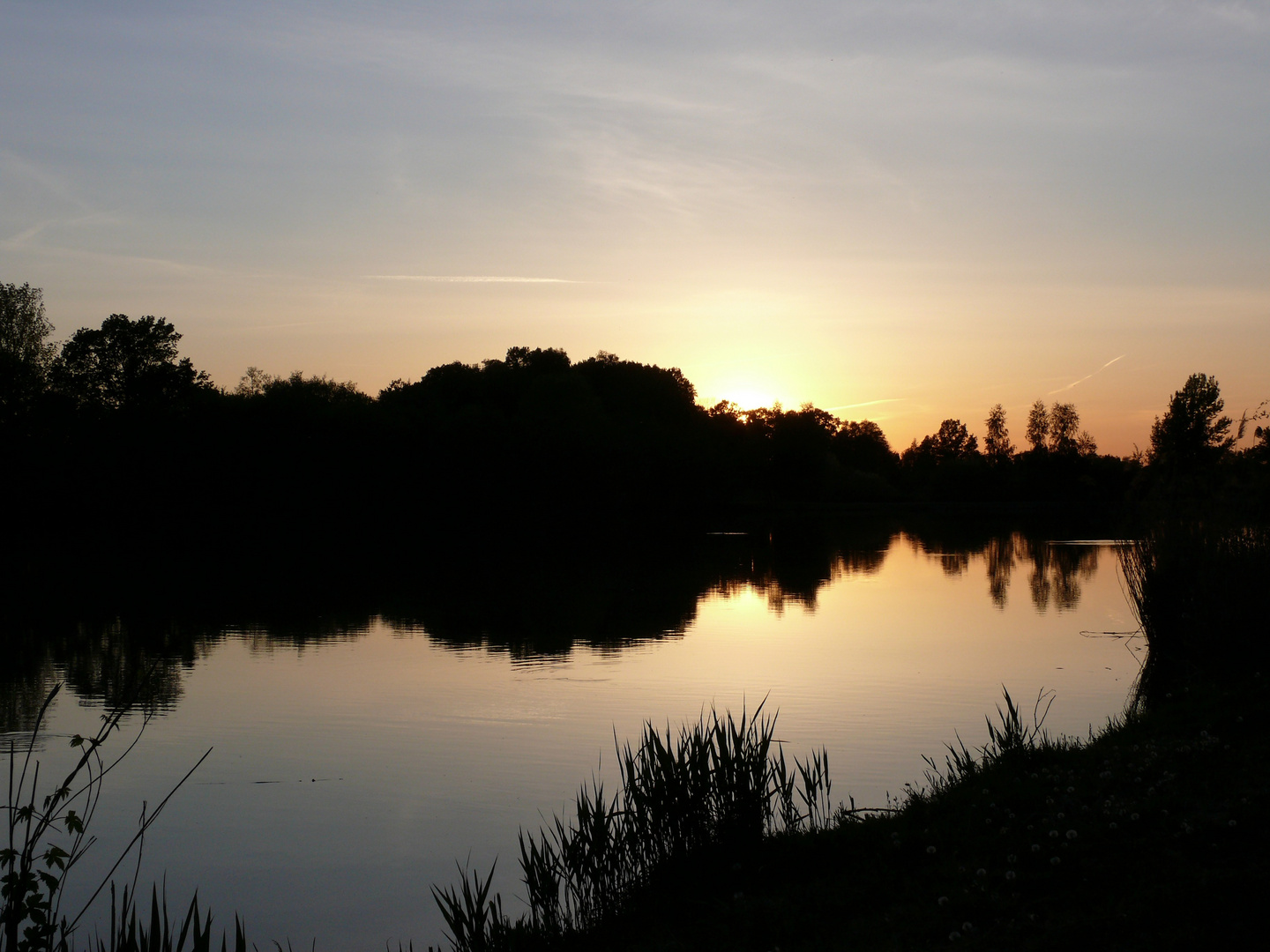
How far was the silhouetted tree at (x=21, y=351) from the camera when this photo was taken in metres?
50.0

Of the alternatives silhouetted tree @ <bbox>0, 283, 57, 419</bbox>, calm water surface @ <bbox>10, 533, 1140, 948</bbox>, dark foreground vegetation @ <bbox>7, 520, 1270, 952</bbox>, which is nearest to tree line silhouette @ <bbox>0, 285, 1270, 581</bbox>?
silhouetted tree @ <bbox>0, 283, 57, 419</bbox>

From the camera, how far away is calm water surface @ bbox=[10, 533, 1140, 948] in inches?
320

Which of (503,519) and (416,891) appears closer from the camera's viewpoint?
(416,891)

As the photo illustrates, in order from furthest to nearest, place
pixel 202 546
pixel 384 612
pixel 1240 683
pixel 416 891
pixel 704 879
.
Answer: pixel 202 546
pixel 384 612
pixel 1240 683
pixel 416 891
pixel 704 879

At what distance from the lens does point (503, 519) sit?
63938mm

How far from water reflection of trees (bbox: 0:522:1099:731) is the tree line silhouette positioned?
684 cm

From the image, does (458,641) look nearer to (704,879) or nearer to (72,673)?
(72,673)

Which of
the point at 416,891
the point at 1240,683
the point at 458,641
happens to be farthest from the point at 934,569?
the point at 416,891

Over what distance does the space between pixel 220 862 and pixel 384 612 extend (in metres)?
14.7

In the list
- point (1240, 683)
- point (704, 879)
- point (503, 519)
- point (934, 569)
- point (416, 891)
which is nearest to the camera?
point (704, 879)

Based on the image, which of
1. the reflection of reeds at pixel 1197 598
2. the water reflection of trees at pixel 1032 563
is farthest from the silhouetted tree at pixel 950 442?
the reflection of reeds at pixel 1197 598

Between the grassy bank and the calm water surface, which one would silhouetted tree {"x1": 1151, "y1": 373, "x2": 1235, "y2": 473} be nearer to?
the calm water surface

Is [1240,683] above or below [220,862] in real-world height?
above

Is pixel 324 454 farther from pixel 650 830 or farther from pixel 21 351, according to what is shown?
pixel 650 830
